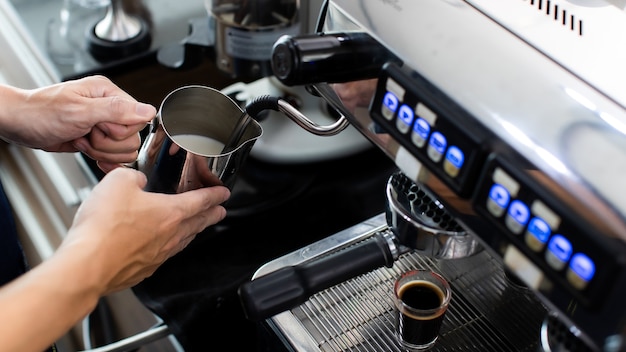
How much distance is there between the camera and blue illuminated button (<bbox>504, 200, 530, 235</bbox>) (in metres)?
0.42

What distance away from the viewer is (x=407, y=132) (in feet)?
1.58

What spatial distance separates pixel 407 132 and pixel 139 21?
831 millimetres

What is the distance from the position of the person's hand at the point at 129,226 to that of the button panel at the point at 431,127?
0.22 metres

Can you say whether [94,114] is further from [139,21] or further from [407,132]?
[139,21]

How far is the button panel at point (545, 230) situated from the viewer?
0.38 m

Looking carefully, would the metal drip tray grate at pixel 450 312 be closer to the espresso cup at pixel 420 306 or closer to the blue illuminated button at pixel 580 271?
the espresso cup at pixel 420 306

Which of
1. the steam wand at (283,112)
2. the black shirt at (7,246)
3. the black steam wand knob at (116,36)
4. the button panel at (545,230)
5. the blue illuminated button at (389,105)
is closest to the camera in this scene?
the button panel at (545,230)

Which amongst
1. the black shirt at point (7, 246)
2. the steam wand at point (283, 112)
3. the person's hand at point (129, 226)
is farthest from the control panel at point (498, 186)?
the black shirt at point (7, 246)

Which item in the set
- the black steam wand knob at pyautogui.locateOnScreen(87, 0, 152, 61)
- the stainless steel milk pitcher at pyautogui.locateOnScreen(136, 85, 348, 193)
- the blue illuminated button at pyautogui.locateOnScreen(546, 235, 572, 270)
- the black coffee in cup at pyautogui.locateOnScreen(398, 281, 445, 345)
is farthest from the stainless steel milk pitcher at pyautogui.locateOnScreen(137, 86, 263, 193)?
the black steam wand knob at pyautogui.locateOnScreen(87, 0, 152, 61)

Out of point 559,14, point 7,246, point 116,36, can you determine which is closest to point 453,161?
point 559,14

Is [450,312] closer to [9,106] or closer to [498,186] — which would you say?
[498,186]

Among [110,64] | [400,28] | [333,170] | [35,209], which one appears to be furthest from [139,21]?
[400,28]

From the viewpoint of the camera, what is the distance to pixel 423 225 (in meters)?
0.56

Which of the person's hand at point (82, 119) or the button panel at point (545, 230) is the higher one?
the button panel at point (545, 230)
